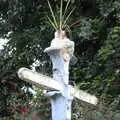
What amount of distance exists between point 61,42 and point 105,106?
166 cm

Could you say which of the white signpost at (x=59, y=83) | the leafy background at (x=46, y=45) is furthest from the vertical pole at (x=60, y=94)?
the leafy background at (x=46, y=45)

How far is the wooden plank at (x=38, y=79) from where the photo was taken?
427cm

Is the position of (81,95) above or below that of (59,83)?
below

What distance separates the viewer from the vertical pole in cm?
449

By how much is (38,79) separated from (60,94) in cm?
29

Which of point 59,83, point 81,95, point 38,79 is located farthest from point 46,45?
point 38,79

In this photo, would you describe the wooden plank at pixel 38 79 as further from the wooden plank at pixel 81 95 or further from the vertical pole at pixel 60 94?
the wooden plank at pixel 81 95

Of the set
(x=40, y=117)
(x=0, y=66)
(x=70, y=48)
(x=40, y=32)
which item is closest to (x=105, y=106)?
(x=40, y=117)

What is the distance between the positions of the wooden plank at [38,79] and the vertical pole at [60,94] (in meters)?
0.06

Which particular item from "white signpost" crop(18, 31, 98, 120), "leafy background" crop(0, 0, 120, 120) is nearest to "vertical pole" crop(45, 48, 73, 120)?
"white signpost" crop(18, 31, 98, 120)

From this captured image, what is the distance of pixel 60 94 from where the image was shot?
14.9 feet

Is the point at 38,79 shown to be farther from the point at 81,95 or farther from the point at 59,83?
the point at 81,95

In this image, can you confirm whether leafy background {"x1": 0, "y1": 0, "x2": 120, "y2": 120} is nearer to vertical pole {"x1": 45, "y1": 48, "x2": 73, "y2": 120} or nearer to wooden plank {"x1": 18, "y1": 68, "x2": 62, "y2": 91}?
vertical pole {"x1": 45, "y1": 48, "x2": 73, "y2": 120}

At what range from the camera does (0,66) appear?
31.3 feet
